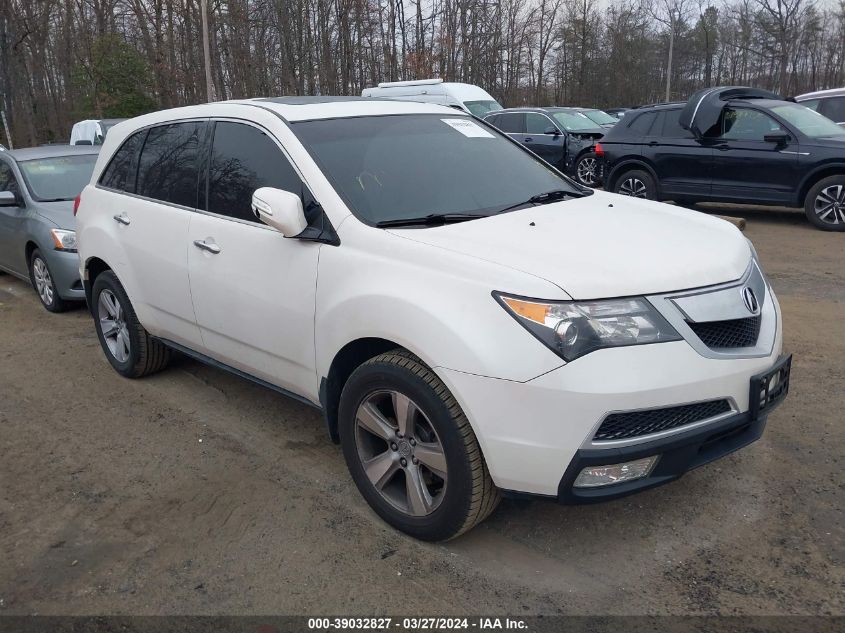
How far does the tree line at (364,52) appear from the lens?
3256 centimetres

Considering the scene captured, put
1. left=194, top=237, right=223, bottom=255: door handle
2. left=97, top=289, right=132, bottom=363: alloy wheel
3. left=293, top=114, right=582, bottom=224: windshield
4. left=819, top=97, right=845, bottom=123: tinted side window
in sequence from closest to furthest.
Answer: left=293, top=114, right=582, bottom=224: windshield
left=194, top=237, right=223, bottom=255: door handle
left=97, top=289, right=132, bottom=363: alloy wheel
left=819, top=97, right=845, bottom=123: tinted side window

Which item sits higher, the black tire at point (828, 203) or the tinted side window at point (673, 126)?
the tinted side window at point (673, 126)

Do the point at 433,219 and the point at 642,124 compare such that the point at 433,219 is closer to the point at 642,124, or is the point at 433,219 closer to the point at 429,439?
the point at 429,439

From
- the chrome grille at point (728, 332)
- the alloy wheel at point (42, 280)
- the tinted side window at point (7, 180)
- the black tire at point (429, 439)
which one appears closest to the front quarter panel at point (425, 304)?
the black tire at point (429, 439)

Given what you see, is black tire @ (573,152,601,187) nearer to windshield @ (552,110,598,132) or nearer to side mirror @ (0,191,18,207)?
windshield @ (552,110,598,132)

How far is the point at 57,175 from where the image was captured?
25.7 feet

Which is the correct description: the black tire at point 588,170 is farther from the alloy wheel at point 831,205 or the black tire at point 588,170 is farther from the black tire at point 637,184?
the alloy wheel at point 831,205

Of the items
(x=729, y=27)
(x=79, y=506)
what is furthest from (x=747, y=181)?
(x=729, y=27)

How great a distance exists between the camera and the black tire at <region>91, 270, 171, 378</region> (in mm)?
4906

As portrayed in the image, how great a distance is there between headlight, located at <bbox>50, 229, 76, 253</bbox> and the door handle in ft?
11.2

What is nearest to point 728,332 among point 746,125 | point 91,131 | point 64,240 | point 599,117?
point 64,240

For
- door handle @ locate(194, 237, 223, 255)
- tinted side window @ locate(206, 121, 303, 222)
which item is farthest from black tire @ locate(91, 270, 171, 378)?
tinted side window @ locate(206, 121, 303, 222)

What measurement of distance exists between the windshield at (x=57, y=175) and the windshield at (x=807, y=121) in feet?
29.2

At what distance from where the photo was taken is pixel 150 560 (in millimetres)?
3109
